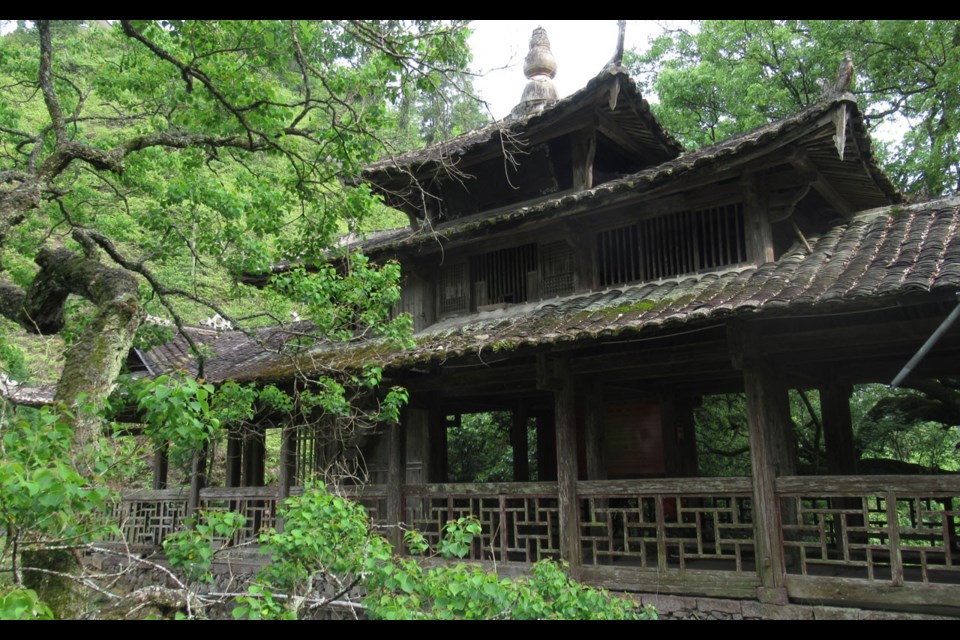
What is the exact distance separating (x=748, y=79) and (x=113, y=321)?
48.0 ft

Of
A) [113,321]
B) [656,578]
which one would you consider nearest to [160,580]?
[113,321]

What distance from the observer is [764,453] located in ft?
23.4

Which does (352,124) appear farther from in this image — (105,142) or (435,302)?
(105,142)

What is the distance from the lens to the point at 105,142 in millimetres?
11250

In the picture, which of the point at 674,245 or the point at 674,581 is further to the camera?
the point at 674,245

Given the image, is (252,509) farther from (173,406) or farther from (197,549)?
(173,406)

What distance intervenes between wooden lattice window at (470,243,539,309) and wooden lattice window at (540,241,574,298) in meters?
0.16

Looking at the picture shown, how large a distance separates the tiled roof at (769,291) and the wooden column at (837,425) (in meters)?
2.52

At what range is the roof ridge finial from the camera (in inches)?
536

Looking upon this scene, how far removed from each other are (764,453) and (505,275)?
4.79m

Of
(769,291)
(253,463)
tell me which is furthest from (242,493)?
(769,291)

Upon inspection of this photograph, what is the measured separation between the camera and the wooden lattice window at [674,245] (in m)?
8.70

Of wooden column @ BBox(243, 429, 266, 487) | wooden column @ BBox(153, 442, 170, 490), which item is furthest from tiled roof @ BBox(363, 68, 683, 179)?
wooden column @ BBox(153, 442, 170, 490)

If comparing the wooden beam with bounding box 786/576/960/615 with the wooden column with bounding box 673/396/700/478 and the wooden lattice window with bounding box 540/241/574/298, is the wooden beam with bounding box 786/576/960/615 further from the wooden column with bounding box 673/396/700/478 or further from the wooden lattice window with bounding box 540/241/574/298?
the wooden lattice window with bounding box 540/241/574/298
